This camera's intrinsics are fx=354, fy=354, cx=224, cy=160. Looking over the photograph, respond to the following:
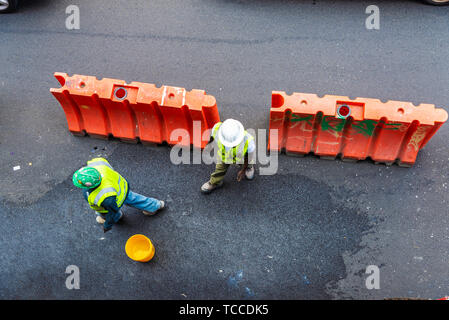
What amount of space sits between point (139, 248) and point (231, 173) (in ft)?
6.55

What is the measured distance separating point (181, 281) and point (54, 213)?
2495 millimetres

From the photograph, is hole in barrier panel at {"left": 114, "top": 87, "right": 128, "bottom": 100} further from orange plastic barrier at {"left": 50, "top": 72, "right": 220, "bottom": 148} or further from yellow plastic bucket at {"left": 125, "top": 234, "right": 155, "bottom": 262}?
yellow plastic bucket at {"left": 125, "top": 234, "right": 155, "bottom": 262}

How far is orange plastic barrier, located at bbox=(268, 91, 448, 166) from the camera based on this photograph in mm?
5516

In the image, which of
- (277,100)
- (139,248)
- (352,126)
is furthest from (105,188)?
(352,126)

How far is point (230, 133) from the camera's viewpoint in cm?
480

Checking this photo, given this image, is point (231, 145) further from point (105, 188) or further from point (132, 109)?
point (132, 109)

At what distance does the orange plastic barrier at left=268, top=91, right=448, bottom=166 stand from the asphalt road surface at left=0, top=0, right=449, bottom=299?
29 centimetres

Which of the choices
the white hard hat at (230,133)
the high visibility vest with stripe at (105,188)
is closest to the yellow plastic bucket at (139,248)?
the high visibility vest with stripe at (105,188)

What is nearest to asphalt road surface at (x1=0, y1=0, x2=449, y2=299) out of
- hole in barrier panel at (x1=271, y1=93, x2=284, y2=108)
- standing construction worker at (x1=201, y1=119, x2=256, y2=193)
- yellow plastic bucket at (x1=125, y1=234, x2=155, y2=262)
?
yellow plastic bucket at (x1=125, y1=234, x2=155, y2=262)

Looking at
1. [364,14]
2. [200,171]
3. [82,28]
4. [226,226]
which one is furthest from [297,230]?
[82,28]

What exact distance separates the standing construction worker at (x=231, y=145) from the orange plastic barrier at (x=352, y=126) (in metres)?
0.94

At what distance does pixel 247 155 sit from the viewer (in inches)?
208

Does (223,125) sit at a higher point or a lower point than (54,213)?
higher

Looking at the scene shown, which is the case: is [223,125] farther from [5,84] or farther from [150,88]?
[5,84]
